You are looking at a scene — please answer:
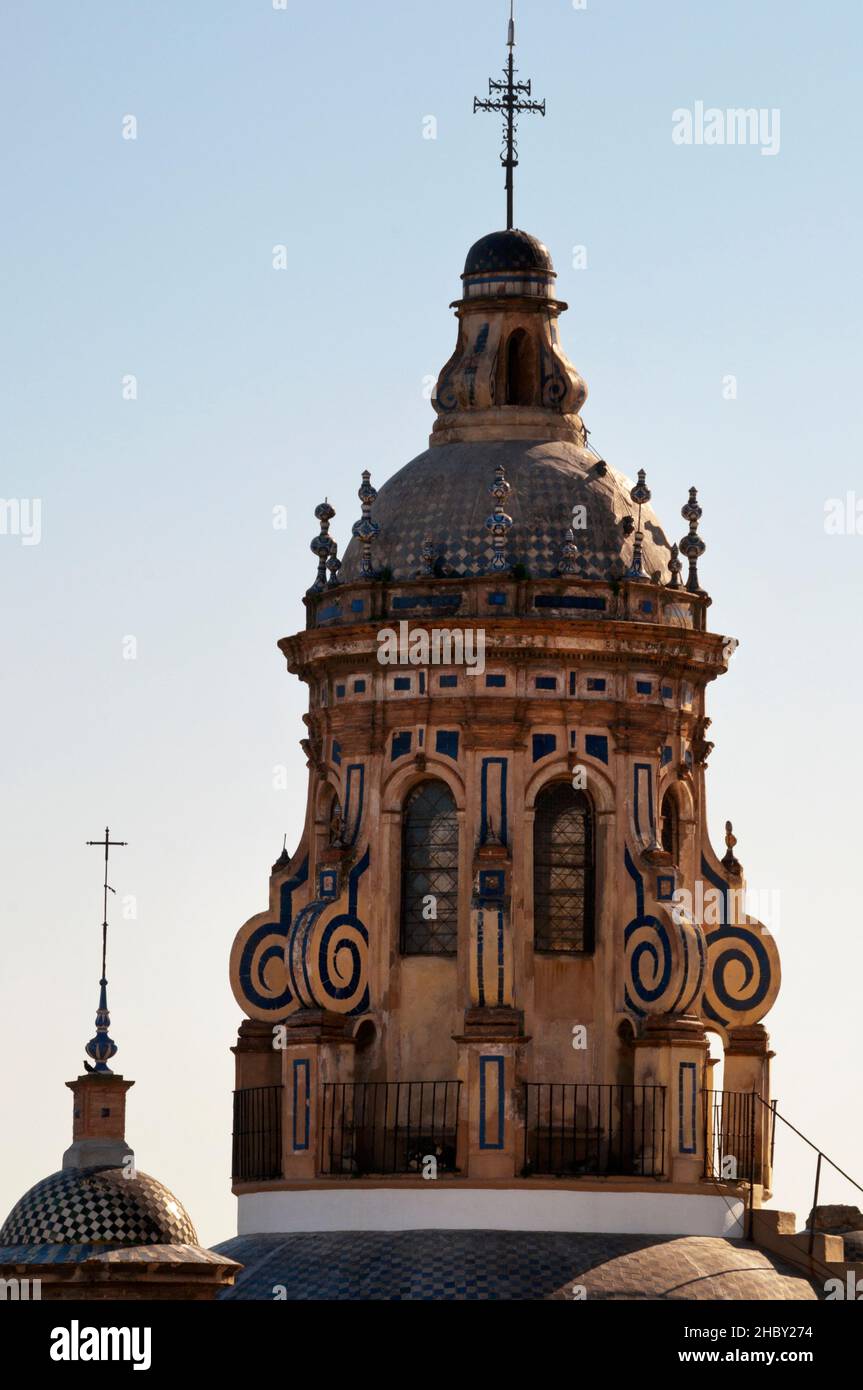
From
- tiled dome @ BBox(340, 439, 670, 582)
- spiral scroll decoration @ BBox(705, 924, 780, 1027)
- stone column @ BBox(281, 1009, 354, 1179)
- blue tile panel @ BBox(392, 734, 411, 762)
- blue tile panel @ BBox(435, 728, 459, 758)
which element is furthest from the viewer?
spiral scroll decoration @ BBox(705, 924, 780, 1027)

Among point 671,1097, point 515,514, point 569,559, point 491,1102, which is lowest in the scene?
point 491,1102

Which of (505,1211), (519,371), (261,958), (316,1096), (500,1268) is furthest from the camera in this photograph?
(519,371)

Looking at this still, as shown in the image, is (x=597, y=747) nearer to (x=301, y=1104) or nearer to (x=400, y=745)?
(x=400, y=745)

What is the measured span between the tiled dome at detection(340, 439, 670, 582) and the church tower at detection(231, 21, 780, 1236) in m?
0.05

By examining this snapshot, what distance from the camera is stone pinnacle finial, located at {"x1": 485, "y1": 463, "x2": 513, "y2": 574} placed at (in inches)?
2982

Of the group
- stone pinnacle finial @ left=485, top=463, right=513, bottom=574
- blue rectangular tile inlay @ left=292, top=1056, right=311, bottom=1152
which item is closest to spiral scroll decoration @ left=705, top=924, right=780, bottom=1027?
blue rectangular tile inlay @ left=292, top=1056, right=311, bottom=1152

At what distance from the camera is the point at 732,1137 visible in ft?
253

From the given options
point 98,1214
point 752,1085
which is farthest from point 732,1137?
point 98,1214

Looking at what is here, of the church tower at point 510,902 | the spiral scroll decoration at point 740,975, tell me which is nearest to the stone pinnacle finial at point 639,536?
the church tower at point 510,902

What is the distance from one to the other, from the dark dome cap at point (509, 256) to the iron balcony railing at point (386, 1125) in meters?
12.1

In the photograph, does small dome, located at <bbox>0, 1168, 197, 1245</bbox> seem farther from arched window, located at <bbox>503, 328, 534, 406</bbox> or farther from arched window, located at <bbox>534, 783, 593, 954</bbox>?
arched window, located at <bbox>503, 328, 534, 406</bbox>

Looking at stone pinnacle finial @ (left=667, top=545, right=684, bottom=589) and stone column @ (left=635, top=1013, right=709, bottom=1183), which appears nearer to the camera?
stone column @ (left=635, top=1013, right=709, bottom=1183)

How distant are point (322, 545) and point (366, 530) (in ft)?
3.95
